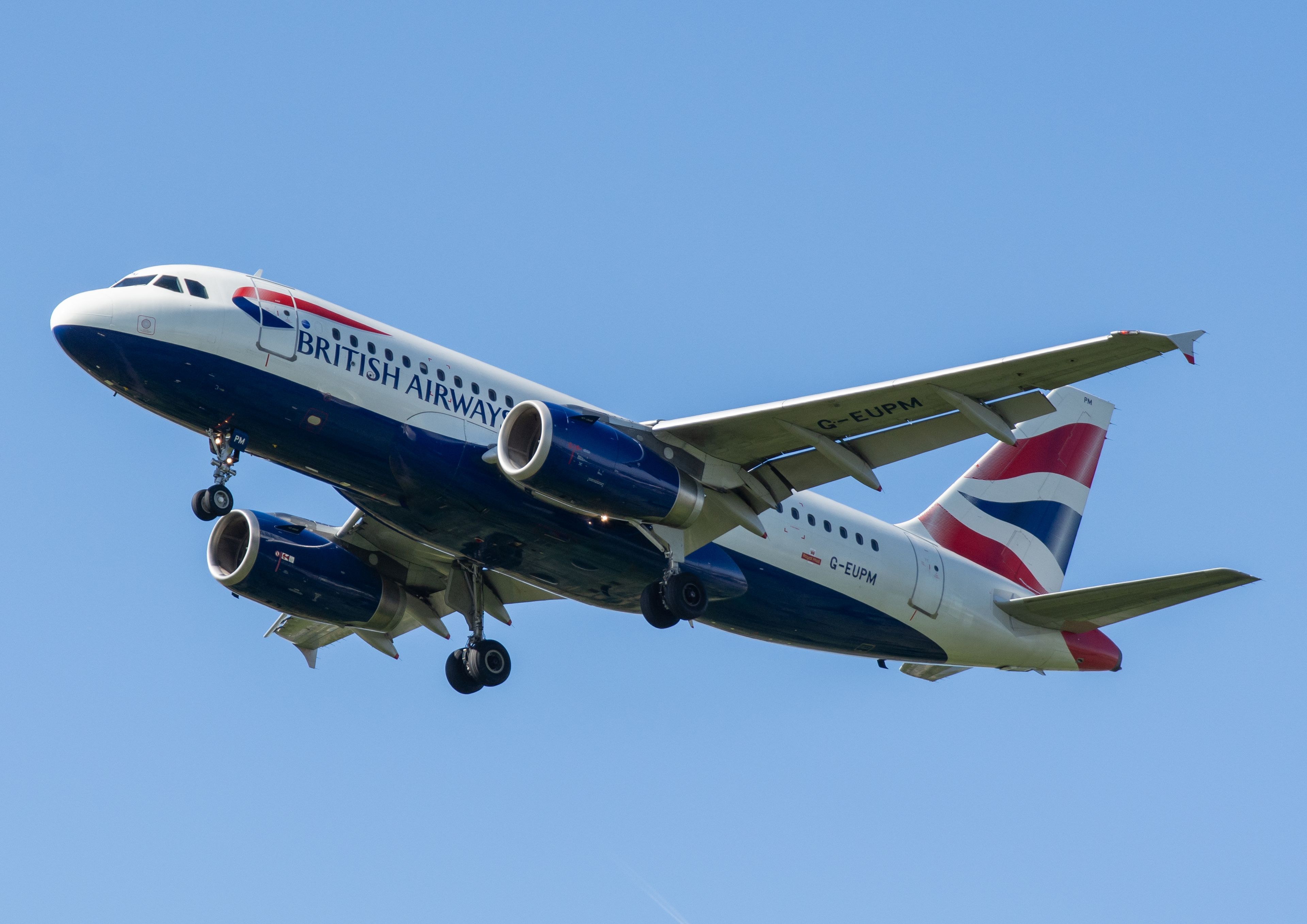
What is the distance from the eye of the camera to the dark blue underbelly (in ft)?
82.3

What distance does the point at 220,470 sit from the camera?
25766 mm

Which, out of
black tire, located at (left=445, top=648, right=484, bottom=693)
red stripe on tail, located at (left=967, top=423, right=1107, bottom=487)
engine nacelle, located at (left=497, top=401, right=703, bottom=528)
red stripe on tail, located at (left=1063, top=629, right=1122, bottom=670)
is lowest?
black tire, located at (left=445, top=648, right=484, bottom=693)

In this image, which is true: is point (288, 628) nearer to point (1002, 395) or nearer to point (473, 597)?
point (473, 597)

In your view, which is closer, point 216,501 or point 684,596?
point 216,501

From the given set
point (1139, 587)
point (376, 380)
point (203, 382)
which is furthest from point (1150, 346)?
point (203, 382)

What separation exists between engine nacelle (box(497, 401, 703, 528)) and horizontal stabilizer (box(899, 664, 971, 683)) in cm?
826

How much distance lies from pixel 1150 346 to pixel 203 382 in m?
14.3

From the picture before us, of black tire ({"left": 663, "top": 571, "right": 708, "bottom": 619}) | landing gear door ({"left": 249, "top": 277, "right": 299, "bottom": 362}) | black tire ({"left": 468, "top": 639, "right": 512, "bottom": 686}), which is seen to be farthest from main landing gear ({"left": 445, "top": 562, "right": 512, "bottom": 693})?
landing gear door ({"left": 249, "top": 277, "right": 299, "bottom": 362})

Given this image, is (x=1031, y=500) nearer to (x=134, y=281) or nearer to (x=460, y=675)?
(x=460, y=675)

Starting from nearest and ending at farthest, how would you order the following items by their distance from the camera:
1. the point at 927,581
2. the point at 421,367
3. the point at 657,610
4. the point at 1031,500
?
1. the point at 421,367
2. the point at 657,610
3. the point at 927,581
4. the point at 1031,500

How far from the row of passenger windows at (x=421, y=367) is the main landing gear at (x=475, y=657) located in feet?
15.7

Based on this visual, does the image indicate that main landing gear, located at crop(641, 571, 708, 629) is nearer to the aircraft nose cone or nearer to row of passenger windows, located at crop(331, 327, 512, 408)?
row of passenger windows, located at crop(331, 327, 512, 408)

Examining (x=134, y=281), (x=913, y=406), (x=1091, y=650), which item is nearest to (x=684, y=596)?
(x=913, y=406)

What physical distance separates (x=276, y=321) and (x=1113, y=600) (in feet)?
52.5
